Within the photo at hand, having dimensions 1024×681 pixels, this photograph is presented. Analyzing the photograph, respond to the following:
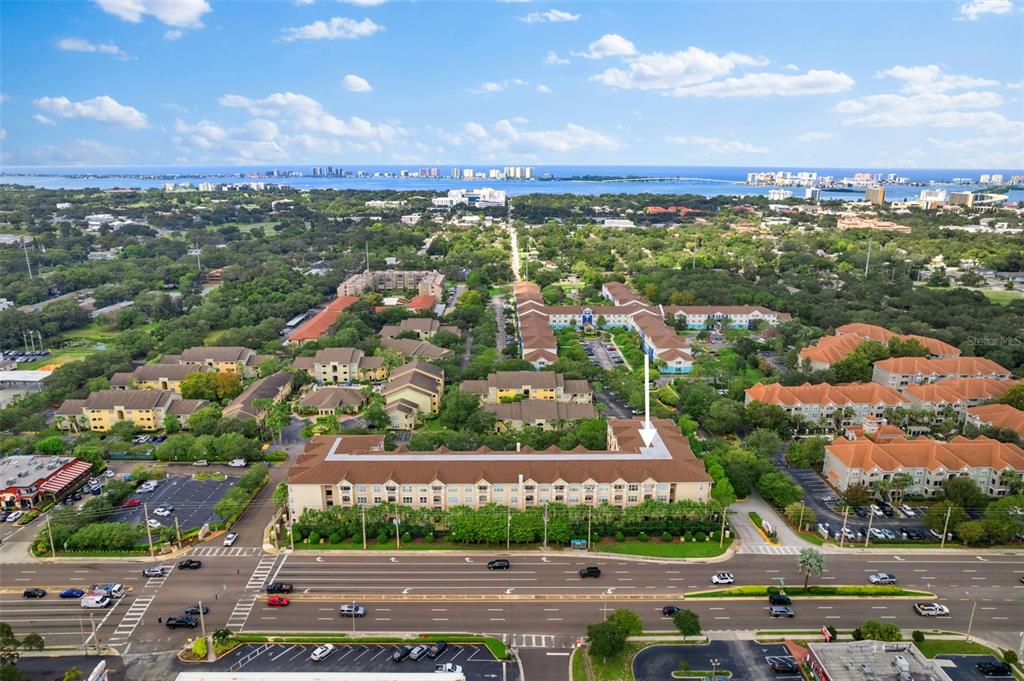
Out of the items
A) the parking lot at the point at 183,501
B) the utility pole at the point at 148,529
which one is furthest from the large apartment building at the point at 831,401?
the utility pole at the point at 148,529

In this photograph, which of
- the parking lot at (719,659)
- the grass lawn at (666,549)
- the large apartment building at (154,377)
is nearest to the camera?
the parking lot at (719,659)

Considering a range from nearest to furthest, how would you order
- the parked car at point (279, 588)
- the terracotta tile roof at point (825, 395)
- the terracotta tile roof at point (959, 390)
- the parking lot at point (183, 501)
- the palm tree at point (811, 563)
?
1. the palm tree at point (811, 563)
2. the parked car at point (279, 588)
3. the parking lot at point (183, 501)
4. the terracotta tile roof at point (825, 395)
5. the terracotta tile roof at point (959, 390)

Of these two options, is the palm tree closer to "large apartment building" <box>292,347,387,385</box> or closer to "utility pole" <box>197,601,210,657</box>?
"utility pole" <box>197,601,210,657</box>

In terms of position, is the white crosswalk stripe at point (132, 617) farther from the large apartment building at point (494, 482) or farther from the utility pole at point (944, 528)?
the utility pole at point (944, 528)

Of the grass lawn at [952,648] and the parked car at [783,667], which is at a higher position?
the parked car at [783,667]

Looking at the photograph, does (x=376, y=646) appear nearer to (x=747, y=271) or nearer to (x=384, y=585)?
(x=384, y=585)

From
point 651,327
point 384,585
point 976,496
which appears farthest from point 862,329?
point 384,585
